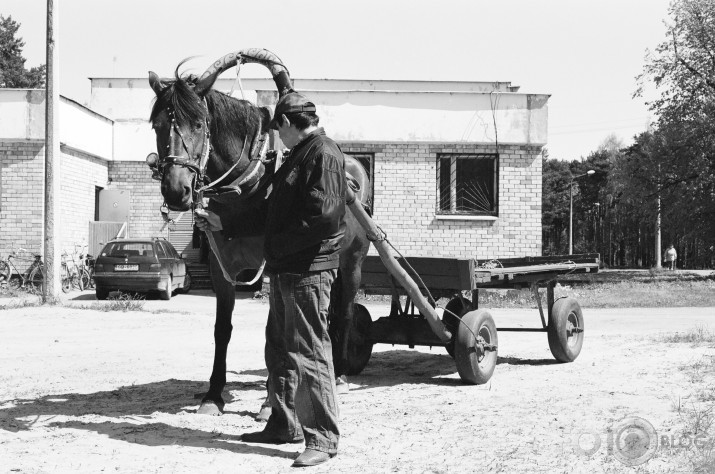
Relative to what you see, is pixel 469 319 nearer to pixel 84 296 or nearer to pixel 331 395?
pixel 331 395

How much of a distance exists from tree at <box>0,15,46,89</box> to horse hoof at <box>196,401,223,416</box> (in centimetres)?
5211

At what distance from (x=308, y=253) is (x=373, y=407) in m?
2.23

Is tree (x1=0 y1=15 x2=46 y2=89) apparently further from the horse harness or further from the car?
the horse harness

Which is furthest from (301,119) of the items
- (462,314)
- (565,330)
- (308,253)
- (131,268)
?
(131,268)

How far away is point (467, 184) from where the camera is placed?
2384 centimetres

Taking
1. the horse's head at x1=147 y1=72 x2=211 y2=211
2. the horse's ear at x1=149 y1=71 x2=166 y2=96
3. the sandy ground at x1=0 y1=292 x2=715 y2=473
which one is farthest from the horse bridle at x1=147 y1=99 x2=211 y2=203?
the sandy ground at x1=0 y1=292 x2=715 y2=473

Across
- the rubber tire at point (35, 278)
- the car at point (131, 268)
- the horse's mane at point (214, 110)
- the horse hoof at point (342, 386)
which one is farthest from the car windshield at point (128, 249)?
the horse's mane at point (214, 110)

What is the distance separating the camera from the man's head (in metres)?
5.48

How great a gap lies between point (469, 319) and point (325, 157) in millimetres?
3481

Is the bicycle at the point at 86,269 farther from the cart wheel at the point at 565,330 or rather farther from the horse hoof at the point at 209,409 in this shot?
the horse hoof at the point at 209,409

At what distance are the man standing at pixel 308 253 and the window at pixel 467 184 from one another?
59.6 feet

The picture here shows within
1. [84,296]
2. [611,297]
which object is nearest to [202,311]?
[84,296]

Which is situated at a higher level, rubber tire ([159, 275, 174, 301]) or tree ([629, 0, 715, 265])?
tree ([629, 0, 715, 265])

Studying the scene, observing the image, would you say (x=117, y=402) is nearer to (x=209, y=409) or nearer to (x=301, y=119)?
(x=209, y=409)
